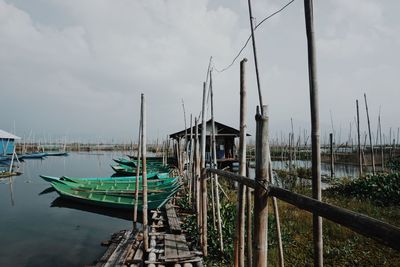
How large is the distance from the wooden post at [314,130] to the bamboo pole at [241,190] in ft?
4.25

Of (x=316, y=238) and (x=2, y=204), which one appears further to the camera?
(x=2, y=204)

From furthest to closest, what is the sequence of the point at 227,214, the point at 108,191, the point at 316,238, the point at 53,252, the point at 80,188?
the point at 80,188 < the point at 108,191 < the point at 53,252 < the point at 227,214 < the point at 316,238

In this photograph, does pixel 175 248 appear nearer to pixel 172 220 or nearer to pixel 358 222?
pixel 172 220

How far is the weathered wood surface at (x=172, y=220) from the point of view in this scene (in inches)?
255

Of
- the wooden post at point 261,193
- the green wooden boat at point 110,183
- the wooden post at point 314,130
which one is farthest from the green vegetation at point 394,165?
the wooden post at point 261,193

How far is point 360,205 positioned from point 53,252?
9.47 m

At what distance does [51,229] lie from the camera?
9.63 m

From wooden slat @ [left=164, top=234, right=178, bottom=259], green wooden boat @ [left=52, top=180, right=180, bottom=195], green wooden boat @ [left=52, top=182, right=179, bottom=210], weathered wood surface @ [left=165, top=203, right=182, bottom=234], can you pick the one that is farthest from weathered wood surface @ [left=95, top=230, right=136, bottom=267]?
green wooden boat @ [left=52, top=180, right=180, bottom=195]

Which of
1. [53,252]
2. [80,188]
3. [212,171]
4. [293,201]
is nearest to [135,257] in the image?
[212,171]

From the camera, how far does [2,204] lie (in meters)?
13.0

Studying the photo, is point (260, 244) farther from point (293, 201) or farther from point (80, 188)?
point (80, 188)

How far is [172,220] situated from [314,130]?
6.10 meters

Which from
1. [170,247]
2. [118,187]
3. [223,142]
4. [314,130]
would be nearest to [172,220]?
[170,247]

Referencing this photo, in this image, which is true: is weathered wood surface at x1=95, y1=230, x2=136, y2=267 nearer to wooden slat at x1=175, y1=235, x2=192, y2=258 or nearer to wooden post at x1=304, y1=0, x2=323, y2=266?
wooden slat at x1=175, y1=235, x2=192, y2=258
